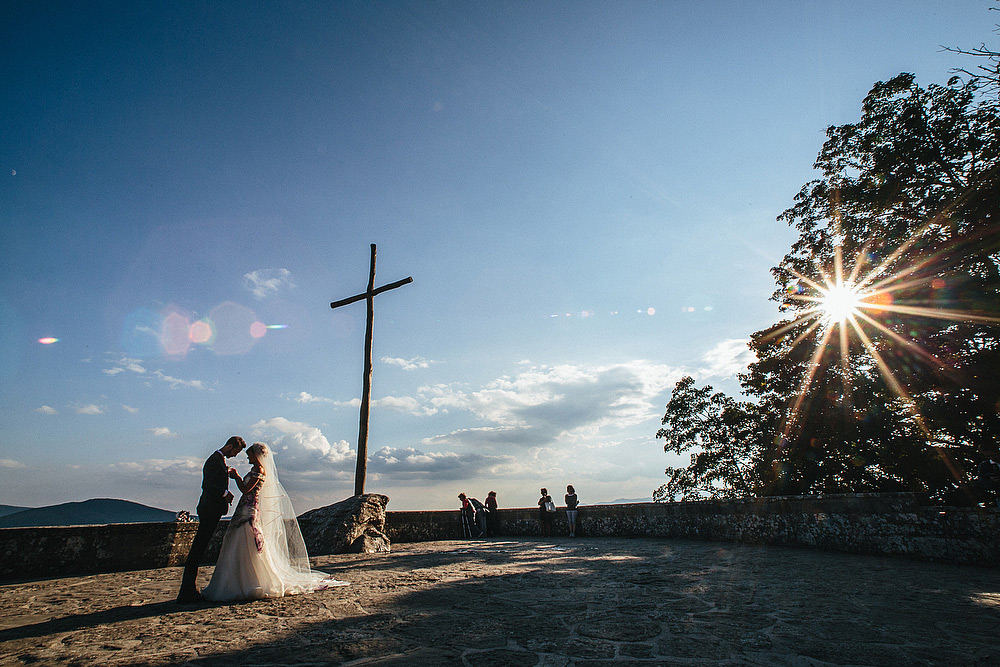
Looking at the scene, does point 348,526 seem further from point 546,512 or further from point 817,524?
point 817,524

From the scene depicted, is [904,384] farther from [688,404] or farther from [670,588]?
[670,588]

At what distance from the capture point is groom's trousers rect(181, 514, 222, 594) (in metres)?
4.80

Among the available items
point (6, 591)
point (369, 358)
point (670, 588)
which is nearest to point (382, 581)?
point (670, 588)

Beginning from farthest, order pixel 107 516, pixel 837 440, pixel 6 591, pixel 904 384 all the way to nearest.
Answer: pixel 107 516 → pixel 837 440 → pixel 904 384 → pixel 6 591

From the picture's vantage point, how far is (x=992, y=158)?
41.4ft

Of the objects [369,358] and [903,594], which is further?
[369,358]

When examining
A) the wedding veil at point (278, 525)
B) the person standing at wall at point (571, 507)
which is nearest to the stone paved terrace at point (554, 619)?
the wedding veil at point (278, 525)

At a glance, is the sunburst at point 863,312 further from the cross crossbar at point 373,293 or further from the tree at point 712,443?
the cross crossbar at point 373,293

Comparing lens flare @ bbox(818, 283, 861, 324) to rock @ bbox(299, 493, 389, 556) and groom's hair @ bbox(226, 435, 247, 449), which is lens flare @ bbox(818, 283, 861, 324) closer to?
rock @ bbox(299, 493, 389, 556)

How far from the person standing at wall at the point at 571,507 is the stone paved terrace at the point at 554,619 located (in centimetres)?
720

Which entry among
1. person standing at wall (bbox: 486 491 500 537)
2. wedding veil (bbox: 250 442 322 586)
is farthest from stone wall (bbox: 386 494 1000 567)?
wedding veil (bbox: 250 442 322 586)

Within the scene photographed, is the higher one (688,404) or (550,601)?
(688,404)

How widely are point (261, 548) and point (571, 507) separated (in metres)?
10.4

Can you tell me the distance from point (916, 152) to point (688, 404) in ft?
39.9
